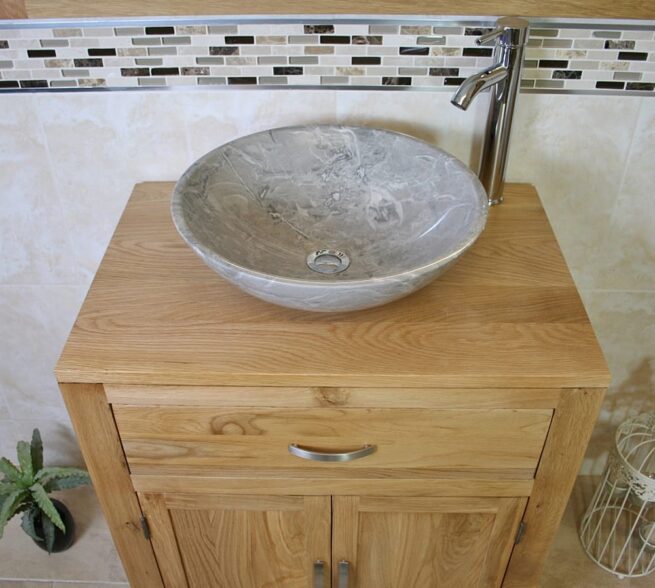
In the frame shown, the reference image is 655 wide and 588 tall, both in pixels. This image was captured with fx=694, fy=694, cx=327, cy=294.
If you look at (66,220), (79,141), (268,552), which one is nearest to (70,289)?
(66,220)

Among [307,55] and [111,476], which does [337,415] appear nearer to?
[111,476]

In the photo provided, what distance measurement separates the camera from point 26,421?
1.75 metres

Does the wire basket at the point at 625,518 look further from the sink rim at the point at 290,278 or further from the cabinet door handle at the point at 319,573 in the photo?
the sink rim at the point at 290,278

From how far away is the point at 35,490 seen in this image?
5.01ft

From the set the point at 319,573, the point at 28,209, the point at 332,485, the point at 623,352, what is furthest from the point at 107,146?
the point at 623,352

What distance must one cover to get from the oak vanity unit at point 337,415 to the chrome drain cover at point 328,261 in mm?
100

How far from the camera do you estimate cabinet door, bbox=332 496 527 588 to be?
1.12 metres

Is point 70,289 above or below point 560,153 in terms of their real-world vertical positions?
below

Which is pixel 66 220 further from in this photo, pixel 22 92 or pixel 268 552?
pixel 268 552

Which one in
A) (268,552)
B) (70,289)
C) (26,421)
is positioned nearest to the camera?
(268,552)

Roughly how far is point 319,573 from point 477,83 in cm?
86

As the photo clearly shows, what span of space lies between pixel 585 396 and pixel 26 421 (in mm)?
1375

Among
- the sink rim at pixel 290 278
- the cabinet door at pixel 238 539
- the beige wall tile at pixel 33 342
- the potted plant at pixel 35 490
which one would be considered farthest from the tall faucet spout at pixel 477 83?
the potted plant at pixel 35 490

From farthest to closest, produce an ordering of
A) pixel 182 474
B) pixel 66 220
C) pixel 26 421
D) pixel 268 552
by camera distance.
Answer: pixel 26 421 < pixel 66 220 < pixel 268 552 < pixel 182 474
